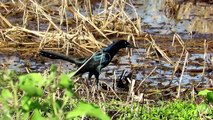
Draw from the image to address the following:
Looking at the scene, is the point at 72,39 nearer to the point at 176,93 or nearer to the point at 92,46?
→ the point at 92,46

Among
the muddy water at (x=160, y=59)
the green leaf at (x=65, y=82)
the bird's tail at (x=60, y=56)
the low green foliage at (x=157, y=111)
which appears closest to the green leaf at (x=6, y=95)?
the green leaf at (x=65, y=82)

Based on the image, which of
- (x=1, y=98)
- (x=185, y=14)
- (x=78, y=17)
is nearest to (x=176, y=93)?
(x=78, y=17)

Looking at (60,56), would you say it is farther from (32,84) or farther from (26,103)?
(32,84)

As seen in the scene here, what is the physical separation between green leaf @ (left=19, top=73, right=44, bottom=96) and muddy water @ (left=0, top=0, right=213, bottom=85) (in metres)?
3.57

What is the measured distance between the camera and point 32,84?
9.22 ft

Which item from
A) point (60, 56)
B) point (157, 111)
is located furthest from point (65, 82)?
point (60, 56)

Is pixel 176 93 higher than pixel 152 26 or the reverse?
higher

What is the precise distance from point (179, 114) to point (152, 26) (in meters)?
5.98

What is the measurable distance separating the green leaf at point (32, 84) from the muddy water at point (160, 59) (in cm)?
357

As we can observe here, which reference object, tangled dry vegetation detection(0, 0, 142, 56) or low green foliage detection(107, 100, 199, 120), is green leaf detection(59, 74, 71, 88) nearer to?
low green foliage detection(107, 100, 199, 120)

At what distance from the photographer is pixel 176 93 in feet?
23.0

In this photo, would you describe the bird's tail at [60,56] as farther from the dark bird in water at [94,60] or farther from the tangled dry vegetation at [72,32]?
the tangled dry vegetation at [72,32]

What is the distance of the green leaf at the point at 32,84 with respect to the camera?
2.80 meters

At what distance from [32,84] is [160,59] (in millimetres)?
6381
